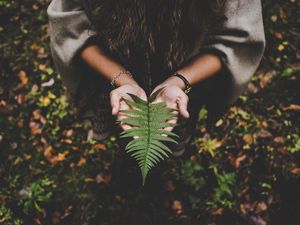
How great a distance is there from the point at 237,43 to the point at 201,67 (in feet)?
0.81

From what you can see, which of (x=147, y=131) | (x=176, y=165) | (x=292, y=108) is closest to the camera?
(x=147, y=131)

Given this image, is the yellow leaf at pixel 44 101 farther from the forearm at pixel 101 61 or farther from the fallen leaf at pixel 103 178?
the forearm at pixel 101 61

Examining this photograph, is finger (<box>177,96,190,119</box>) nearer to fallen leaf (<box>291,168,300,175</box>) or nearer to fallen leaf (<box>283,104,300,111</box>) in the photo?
fallen leaf (<box>291,168,300,175</box>)

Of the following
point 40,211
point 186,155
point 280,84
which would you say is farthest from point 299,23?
point 40,211

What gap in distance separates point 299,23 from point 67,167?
9.98 feet

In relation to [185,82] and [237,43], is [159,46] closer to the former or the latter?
[185,82]

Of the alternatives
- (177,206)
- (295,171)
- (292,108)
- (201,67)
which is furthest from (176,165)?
(201,67)

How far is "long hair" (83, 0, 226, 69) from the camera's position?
59.2 inches

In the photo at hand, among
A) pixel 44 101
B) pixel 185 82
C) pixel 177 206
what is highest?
pixel 185 82

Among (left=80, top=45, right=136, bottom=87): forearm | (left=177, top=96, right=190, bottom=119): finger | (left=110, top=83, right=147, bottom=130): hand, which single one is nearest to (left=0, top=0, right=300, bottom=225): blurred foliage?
(left=80, top=45, right=136, bottom=87): forearm

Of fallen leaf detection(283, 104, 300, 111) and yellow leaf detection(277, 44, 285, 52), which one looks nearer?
fallen leaf detection(283, 104, 300, 111)

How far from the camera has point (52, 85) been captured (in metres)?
3.68

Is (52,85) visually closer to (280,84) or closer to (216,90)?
(216,90)

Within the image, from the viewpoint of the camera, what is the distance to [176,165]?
3.06 metres
